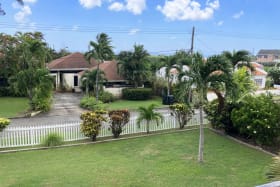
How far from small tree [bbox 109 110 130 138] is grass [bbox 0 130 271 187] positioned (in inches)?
32.7

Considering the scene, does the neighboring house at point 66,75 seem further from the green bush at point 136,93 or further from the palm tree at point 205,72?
the palm tree at point 205,72

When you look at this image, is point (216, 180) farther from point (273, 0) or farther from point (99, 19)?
point (99, 19)

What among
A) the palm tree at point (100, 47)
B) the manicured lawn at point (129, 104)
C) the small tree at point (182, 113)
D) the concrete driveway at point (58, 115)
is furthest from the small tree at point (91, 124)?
the palm tree at point (100, 47)

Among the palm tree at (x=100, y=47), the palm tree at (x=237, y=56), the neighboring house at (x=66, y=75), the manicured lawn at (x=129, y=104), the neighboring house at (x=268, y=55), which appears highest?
the neighboring house at (x=268, y=55)

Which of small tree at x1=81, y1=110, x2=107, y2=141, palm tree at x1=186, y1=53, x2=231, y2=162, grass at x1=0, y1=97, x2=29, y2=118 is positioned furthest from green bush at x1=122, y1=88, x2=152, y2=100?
palm tree at x1=186, y1=53, x2=231, y2=162

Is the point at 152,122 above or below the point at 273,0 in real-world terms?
below

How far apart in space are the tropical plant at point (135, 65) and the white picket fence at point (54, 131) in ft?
51.1

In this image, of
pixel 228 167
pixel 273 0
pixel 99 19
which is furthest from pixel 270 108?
pixel 99 19

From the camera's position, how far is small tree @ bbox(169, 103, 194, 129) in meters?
15.1

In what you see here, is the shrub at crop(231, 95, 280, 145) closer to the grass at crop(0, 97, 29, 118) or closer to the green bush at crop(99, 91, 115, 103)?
the grass at crop(0, 97, 29, 118)

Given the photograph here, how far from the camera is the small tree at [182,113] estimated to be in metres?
15.1

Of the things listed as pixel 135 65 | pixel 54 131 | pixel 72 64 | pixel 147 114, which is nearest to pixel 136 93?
pixel 135 65

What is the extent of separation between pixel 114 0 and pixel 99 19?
790cm

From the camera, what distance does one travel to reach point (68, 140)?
1342 cm
